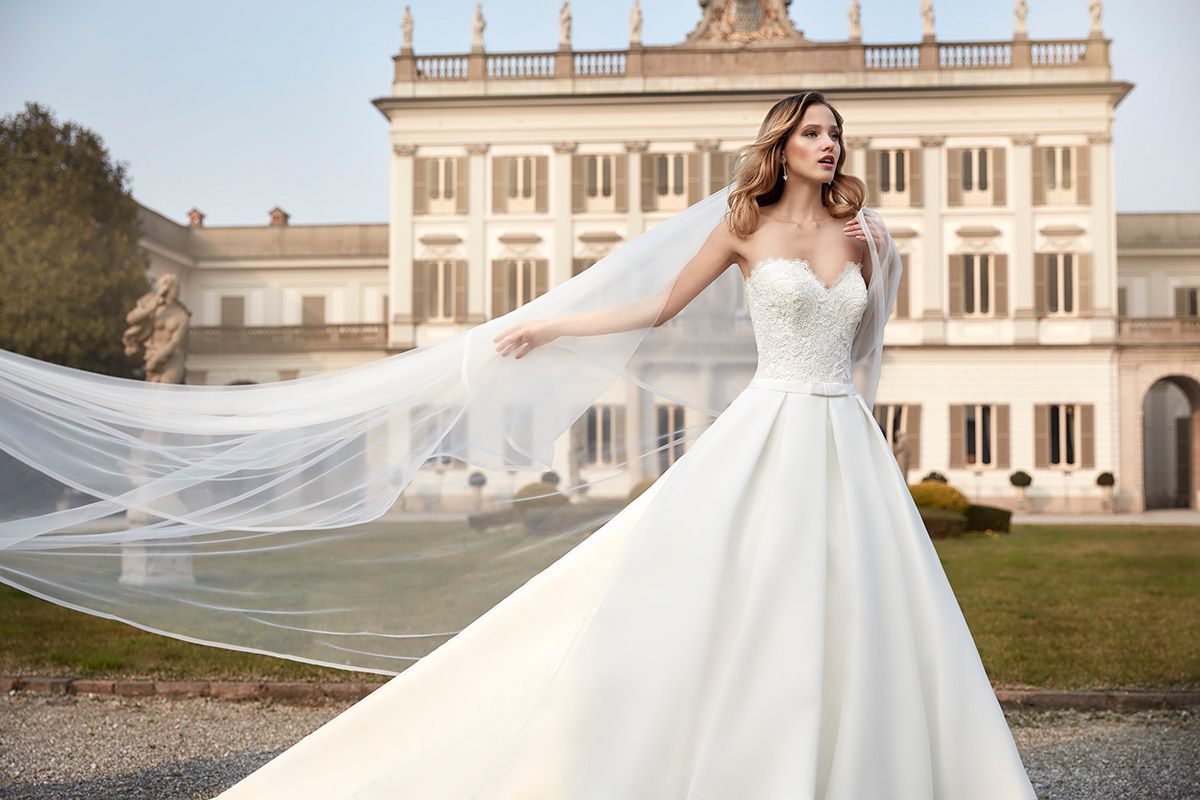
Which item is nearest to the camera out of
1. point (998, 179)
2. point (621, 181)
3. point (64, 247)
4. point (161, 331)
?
point (161, 331)

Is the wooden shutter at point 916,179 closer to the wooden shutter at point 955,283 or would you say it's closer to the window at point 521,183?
the wooden shutter at point 955,283

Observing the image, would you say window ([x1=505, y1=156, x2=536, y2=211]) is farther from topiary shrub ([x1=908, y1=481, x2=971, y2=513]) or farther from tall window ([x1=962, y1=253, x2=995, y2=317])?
topiary shrub ([x1=908, y1=481, x2=971, y2=513])

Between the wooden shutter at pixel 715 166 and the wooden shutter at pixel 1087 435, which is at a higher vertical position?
the wooden shutter at pixel 715 166

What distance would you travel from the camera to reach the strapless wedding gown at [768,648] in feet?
8.39

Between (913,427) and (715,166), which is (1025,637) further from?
(715,166)

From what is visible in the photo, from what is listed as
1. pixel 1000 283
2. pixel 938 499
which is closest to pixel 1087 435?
pixel 1000 283

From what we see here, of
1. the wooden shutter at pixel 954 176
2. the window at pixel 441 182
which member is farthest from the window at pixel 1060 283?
the window at pixel 441 182

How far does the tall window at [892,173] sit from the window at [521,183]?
29.3 ft

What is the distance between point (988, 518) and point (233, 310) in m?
23.1

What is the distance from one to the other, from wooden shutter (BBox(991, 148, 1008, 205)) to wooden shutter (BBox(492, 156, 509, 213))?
1232 cm

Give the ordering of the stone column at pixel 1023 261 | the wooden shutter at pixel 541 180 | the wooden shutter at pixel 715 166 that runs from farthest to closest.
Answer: the wooden shutter at pixel 541 180
the wooden shutter at pixel 715 166
the stone column at pixel 1023 261

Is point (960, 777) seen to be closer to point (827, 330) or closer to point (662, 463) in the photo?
point (827, 330)

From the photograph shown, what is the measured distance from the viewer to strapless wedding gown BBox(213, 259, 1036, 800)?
2.56 metres

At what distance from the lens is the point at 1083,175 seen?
1101 inches
